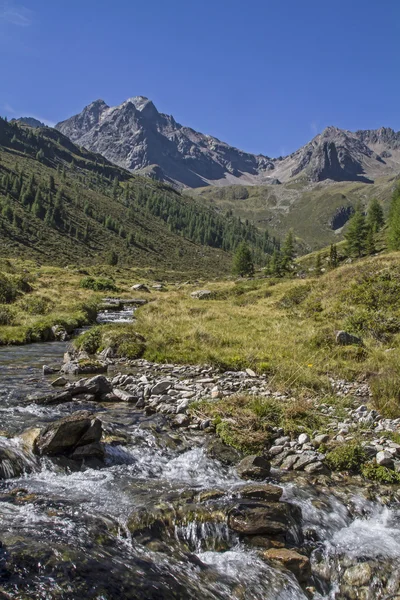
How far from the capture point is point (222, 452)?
9.18 metres

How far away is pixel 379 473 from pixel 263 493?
2893mm

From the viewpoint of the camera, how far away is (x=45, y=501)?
664 cm

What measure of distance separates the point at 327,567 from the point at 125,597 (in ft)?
10.8

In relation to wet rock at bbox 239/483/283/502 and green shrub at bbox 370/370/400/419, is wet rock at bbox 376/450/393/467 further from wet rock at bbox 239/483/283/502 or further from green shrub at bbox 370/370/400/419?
wet rock at bbox 239/483/283/502

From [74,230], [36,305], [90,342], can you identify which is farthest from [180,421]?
[74,230]

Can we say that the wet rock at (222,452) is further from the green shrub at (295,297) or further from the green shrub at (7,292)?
the green shrub at (7,292)

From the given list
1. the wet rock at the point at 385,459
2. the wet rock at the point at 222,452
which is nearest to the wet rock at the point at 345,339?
the wet rock at the point at 385,459

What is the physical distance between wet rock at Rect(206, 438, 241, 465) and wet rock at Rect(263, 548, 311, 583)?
9.41ft

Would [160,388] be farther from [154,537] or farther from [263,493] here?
[154,537]

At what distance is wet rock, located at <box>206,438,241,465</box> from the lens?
29.2 feet

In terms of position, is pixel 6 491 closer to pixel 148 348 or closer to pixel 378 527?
pixel 378 527

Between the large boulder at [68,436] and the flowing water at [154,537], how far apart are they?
365 millimetres

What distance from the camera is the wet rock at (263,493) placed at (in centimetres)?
704

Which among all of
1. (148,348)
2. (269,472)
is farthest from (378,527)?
(148,348)
